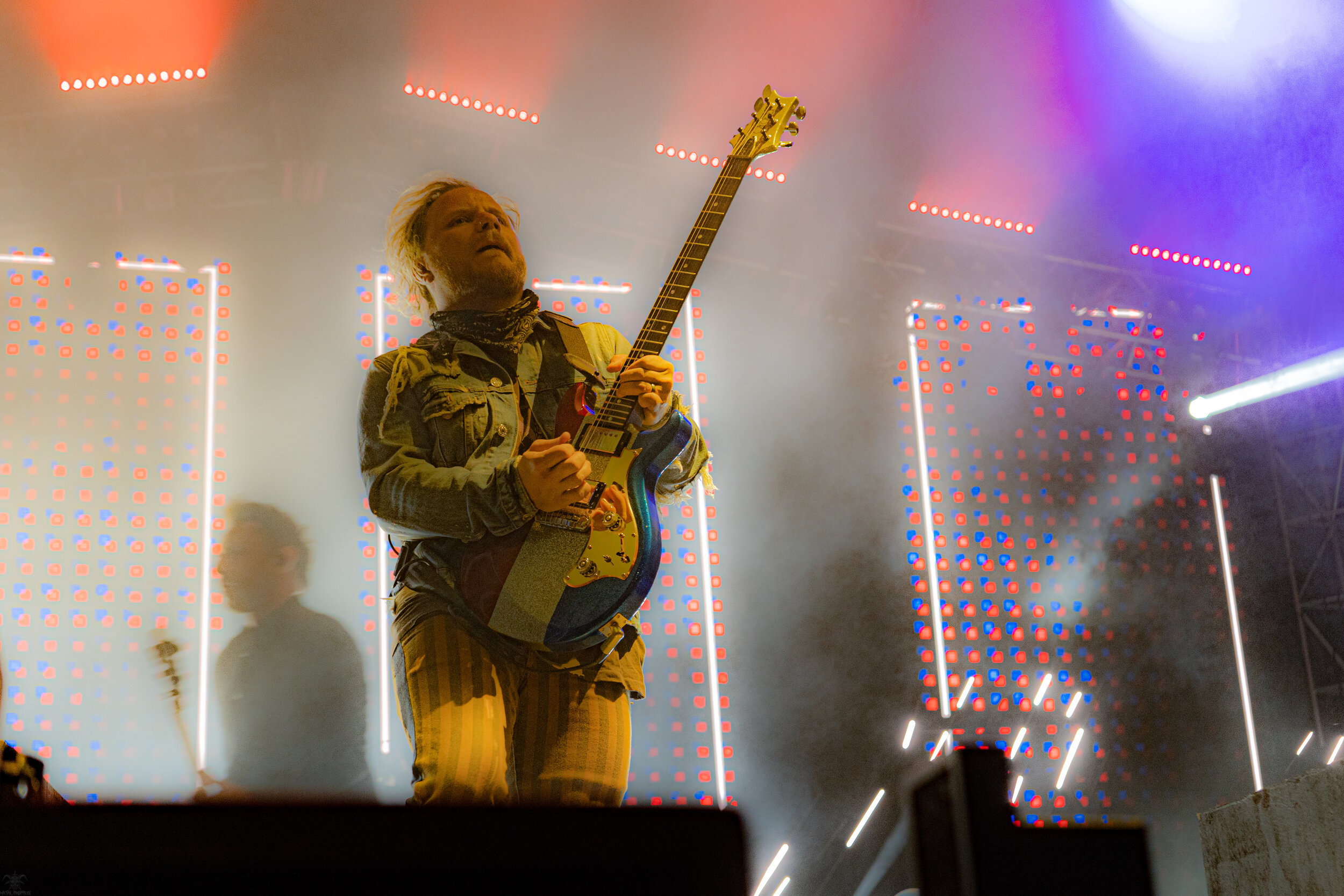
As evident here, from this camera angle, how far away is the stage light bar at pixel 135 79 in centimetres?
316

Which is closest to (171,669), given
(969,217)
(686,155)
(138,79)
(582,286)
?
(582,286)

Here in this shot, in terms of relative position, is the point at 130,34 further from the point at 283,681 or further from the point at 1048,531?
the point at 1048,531

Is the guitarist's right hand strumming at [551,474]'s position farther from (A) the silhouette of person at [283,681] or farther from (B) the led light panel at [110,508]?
(B) the led light panel at [110,508]

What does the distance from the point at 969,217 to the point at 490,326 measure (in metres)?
2.02

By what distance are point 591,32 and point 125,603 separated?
2127mm

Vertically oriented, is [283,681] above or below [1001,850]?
above

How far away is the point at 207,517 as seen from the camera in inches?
116

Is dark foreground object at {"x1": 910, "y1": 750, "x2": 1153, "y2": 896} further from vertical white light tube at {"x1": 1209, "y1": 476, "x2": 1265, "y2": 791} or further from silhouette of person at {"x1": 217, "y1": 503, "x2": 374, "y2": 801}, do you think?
vertical white light tube at {"x1": 1209, "y1": 476, "x2": 1265, "y2": 791}

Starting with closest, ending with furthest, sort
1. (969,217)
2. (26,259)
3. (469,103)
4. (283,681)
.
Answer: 1. (283,681)
2. (26,259)
3. (469,103)
4. (969,217)

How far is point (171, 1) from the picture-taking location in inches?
123

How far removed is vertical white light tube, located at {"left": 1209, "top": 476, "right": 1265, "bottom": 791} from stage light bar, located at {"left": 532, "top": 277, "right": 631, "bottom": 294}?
2.30 m

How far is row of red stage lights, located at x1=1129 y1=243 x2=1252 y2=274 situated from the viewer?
4074 mm

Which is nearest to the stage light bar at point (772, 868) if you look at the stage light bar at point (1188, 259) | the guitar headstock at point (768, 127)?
the guitar headstock at point (768, 127)

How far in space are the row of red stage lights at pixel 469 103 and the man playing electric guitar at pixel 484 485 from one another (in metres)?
0.73
